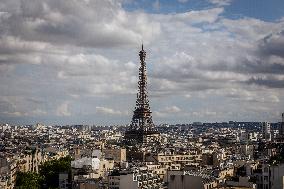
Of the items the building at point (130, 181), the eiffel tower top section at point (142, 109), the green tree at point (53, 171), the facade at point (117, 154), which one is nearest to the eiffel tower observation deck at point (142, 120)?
the eiffel tower top section at point (142, 109)

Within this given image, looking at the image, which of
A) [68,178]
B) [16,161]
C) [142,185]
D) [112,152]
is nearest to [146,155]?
[112,152]

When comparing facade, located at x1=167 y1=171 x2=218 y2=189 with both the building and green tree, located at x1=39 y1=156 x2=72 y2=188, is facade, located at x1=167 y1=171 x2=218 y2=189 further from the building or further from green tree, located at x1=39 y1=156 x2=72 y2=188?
green tree, located at x1=39 y1=156 x2=72 y2=188

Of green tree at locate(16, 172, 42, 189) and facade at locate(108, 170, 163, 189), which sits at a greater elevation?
facade at locate(108, 170, 163, 189)

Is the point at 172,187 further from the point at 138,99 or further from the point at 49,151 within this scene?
the point at 138,99

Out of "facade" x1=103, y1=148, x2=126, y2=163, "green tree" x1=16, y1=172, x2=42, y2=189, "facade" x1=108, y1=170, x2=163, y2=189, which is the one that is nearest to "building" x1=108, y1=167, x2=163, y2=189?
"facade" x1=108, y1=170, x2=163, y2=189

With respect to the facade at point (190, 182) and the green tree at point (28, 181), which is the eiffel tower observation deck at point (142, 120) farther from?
the facade at point (190, 182)

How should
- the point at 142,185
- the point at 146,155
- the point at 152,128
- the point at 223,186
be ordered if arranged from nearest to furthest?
the point at 223,186 < the point at 142,185 < the point at 146,155 < the point at 152,128

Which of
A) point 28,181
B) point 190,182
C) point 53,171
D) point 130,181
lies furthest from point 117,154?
point 190,182
